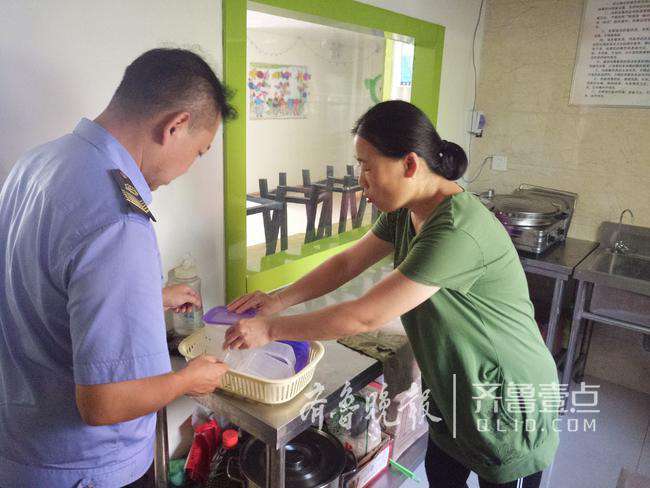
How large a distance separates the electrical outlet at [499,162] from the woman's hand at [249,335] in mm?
2072

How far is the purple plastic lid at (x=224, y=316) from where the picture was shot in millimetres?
1257

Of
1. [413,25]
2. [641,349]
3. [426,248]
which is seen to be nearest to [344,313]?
[426,248]

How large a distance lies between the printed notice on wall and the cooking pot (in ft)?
6.68

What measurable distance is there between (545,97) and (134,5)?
2.11 m

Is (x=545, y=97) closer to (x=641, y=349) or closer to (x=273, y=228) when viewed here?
(x=641, y=349)

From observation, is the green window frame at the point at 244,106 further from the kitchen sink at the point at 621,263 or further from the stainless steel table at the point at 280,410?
the kitchen sink at the point at 621,263

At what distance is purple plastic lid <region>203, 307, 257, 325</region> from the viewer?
4.12 ft

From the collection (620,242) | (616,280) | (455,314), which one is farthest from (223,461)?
(620,242)

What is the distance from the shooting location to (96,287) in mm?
664

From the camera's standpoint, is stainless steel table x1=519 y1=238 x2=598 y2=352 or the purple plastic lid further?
stainless steel table x1=519 y1=238 x2=598 y2=352

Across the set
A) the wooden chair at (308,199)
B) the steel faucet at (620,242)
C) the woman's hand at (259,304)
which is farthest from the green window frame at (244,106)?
the steel faucet at (620,242)

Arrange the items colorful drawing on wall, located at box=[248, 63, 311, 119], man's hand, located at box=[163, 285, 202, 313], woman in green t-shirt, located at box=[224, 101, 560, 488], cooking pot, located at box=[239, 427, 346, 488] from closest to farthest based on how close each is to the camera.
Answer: woman in green t-shirt, located at box=[224, 101, 560, 488], man's hand, located at box=[163, 285, 202, 313], cooking pot, located at box=[239, 427, 346, 488], colorful drawing on wall, located at box=[248, 63, 311, 119]

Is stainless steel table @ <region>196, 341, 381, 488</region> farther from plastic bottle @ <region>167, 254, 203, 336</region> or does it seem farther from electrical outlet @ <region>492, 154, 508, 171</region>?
electrical outlet @ <region>492, 154, 508, 171</region>

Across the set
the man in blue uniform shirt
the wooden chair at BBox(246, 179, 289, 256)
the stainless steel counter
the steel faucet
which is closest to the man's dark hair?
the man in blue uniform shirt
